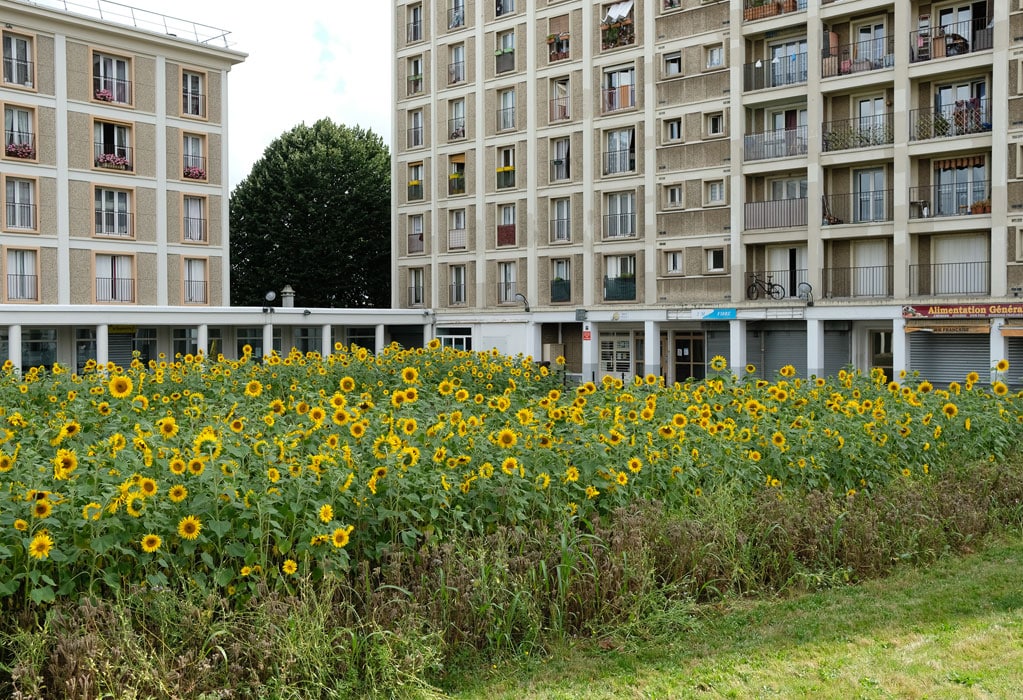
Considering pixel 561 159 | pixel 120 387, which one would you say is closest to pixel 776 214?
pixel 561 159

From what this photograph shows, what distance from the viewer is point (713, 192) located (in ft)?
144

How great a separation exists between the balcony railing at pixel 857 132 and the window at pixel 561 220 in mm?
12219

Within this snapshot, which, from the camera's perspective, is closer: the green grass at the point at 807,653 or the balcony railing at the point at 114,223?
the green grass at the point at 807,653

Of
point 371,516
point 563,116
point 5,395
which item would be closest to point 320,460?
Result: point 371,516

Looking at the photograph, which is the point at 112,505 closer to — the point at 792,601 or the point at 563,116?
the point at 792,601

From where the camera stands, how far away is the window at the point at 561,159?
1911 inches

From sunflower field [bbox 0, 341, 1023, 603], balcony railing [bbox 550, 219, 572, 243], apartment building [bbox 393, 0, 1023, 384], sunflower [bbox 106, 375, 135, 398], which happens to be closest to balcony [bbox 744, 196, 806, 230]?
apartment building [bbox 393, 0, 1023, 384]

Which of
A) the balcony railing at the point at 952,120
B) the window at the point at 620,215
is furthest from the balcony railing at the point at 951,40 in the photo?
the window at the point at 620,215

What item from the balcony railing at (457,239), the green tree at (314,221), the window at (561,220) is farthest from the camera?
the green tree at (314,221)

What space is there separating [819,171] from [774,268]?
14.0 ft

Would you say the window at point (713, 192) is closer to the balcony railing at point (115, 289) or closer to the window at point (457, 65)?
the window at point (457, 65)

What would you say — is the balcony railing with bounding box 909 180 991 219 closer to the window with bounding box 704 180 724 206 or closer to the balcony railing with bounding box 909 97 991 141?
the balcony railing with bounding box 909 97 991 141

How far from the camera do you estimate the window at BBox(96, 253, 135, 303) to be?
44.9 m

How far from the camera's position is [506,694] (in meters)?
5.97
